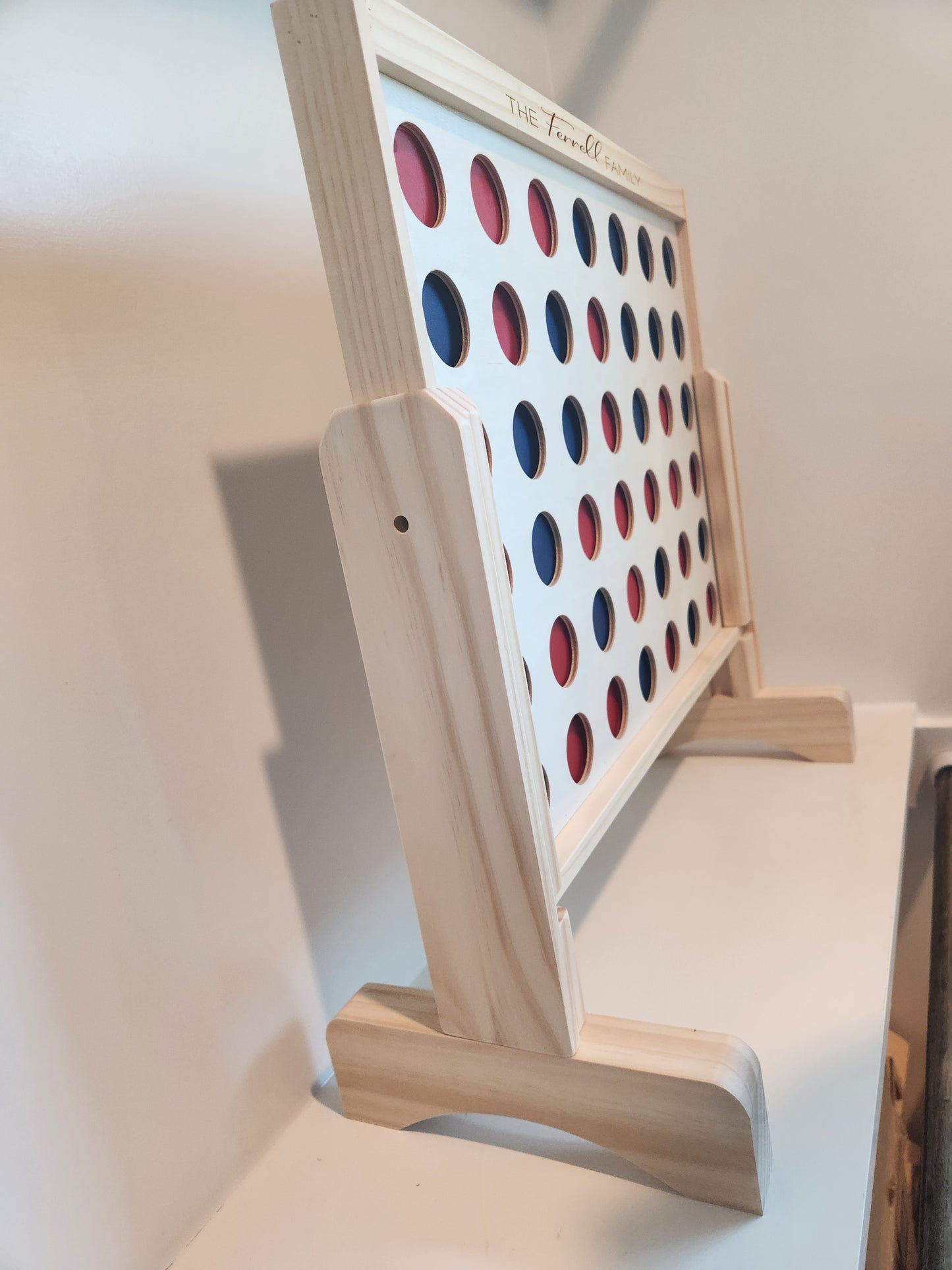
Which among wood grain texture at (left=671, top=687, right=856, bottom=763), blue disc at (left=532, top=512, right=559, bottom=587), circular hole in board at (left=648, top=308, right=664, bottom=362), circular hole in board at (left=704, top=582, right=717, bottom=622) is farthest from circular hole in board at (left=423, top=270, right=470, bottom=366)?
wood grain texture at (left=671, top=687, right=856, bottom=763)

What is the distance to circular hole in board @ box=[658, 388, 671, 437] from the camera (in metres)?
0.75

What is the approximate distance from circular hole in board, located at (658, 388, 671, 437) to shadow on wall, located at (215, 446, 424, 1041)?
287mm

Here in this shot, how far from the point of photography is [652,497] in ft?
2.33

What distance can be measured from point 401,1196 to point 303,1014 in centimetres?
14

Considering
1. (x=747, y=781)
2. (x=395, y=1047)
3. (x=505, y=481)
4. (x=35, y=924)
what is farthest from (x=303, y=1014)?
(x=747, y=781)

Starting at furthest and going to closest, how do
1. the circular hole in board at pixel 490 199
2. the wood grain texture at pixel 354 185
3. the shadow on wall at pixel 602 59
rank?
the shadow on wall at pixel 602 59 < the circular hole in board at pixel 490 199 < the wood grain texture at pixel 354 185

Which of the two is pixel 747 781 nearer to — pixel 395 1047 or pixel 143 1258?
pixel 395 1047

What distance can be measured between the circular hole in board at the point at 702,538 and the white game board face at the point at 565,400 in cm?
6

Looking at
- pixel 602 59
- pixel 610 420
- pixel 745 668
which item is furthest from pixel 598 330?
pixel 602 59

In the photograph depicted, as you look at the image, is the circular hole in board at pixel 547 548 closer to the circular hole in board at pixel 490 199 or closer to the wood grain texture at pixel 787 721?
the circular hole in board at pixel 490 199

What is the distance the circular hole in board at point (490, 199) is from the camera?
0.48m

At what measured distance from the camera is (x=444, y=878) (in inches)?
18.5

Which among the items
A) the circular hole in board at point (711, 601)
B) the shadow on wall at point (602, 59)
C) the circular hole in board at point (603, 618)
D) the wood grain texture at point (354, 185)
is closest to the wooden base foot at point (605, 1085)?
the circular hole in board at point (603, 618)

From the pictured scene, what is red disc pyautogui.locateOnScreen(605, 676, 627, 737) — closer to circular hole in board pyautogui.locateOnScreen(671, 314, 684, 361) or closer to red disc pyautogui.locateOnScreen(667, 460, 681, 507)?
red disc pyautogui.locateOnScreen(667, 460, 681, 507)
